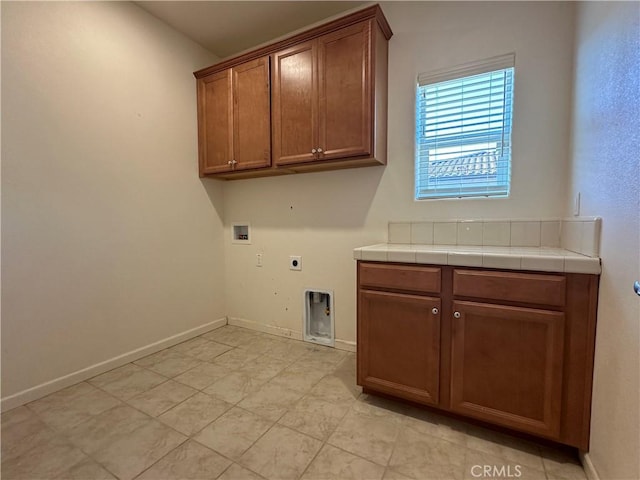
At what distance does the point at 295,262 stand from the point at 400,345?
1.27m

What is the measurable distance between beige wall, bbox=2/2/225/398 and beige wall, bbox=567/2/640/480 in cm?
279

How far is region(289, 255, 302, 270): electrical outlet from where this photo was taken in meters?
2.59

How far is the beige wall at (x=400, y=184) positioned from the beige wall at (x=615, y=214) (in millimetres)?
348

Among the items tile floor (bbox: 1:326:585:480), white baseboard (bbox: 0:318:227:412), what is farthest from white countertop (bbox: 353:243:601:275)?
white baseboard (bbox: 0:318:227:412)

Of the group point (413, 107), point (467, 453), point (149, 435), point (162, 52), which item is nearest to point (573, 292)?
point (467, 453)

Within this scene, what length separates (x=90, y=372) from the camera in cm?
201

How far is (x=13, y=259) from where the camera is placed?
1668mm

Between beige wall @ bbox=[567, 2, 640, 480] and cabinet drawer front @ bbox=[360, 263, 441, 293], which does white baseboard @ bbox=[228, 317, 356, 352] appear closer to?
cabinet drawer front @ bbox=[360, 263, 441, 293]

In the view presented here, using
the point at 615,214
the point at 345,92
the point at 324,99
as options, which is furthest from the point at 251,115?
the point at 615,214

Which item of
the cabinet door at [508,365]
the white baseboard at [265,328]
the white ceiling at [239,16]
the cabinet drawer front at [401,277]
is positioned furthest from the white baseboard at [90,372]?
the white ceiling at [239,16]

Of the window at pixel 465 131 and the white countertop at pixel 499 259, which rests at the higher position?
the window at pixel 465 131

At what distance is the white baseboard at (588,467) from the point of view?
1.12m

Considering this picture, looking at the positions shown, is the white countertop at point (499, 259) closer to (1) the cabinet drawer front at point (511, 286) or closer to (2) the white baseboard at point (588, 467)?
(1) the cabinet drawer front at point (511, 286)

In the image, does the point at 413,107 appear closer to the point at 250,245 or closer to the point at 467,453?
the point at 250,245
